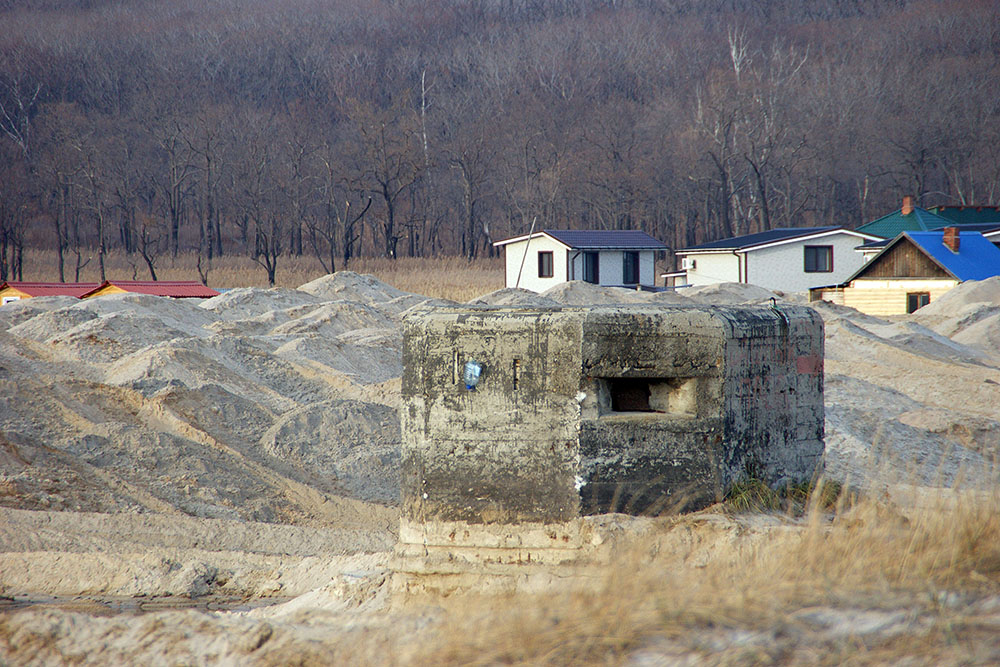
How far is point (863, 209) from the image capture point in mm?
59500

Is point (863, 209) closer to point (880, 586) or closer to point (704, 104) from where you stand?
point (704, 104)

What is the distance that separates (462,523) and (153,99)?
76.6 m

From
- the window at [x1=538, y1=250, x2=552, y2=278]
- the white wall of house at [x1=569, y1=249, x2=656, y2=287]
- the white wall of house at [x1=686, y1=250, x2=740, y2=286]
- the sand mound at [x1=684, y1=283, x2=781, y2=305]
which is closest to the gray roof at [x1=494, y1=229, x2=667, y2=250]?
the white wall of house at [x1=569, y1=249, x2=656, y2=287]

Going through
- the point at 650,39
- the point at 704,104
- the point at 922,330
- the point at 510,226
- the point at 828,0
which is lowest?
the point at 922,330

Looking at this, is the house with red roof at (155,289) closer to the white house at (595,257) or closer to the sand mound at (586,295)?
the sand mound at (586,295)

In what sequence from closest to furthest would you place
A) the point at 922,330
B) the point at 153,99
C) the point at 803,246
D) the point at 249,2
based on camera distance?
the point at 922,330, the point at 803,246, the point at 153,99, the point at 249,2

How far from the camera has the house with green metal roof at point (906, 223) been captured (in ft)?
134

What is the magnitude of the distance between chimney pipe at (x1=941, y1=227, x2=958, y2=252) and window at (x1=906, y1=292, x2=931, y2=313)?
1.95m

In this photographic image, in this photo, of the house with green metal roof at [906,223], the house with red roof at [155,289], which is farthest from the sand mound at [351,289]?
the house with green metal roof at [906,223]

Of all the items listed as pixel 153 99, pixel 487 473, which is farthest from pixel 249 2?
pixel 487 473

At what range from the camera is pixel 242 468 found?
1075cm

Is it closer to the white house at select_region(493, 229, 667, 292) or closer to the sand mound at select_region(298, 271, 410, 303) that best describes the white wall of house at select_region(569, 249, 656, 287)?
the white house at select_region(493, 229, 667, 292)

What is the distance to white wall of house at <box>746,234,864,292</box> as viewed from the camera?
39.0 meters

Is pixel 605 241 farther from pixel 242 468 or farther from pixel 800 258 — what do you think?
pixel 242 468
